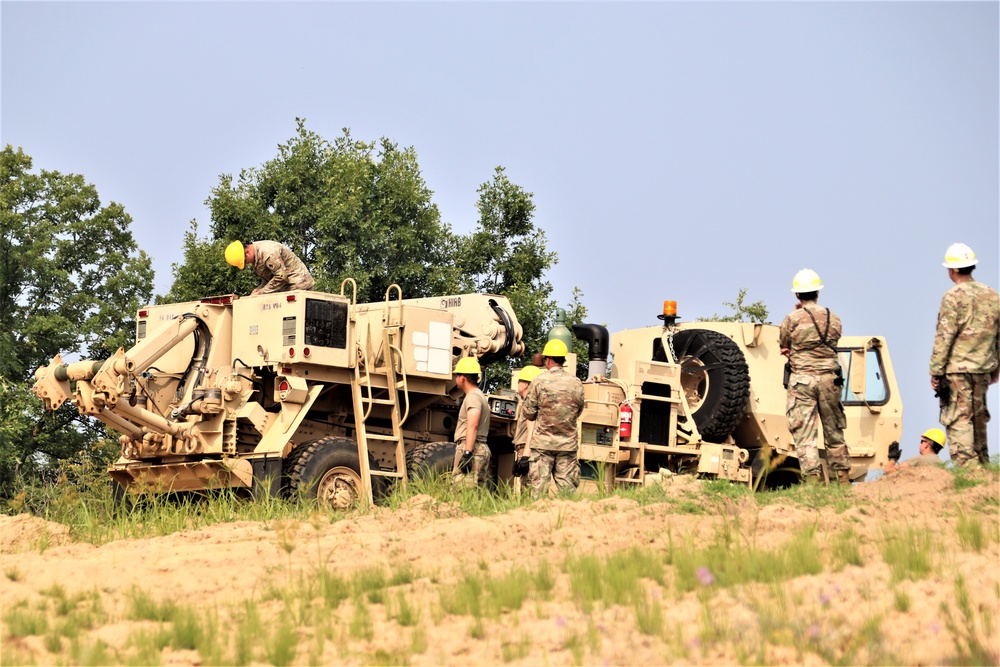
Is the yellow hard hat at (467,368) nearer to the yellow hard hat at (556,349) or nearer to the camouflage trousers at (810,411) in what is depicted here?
the yellow hard hat at (556,349)

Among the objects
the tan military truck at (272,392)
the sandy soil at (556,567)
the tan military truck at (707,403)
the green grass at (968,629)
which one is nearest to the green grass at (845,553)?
the sandy soil at (556,567)

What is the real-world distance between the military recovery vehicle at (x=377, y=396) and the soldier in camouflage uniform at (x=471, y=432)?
644 millimetres

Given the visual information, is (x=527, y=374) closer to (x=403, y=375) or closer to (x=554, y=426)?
(x=403, y=375)

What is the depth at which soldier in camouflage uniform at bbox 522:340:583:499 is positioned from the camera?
38.8 feet

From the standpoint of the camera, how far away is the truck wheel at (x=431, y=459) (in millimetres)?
13598

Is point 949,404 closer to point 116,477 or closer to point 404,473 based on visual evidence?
point 404,473

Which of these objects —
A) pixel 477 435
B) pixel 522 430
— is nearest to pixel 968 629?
pixel 477 435

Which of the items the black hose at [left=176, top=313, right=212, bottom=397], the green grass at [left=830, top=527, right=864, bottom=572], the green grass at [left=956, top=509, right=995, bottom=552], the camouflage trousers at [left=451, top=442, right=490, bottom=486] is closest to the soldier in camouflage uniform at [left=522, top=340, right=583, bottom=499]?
the camouflage trousers at [left=451, top=442, right=490, bottom=486]

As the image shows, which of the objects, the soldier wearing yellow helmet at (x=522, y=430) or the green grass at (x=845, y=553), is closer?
the green grass at (x=845, y=553)

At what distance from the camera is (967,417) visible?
10.7 meters

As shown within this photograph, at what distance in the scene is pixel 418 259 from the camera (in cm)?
2830

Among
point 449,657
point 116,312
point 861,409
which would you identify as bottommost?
point 449,657

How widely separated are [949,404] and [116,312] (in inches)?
864

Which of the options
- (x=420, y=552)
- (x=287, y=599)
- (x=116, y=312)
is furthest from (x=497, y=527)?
(x=116, y=312)
